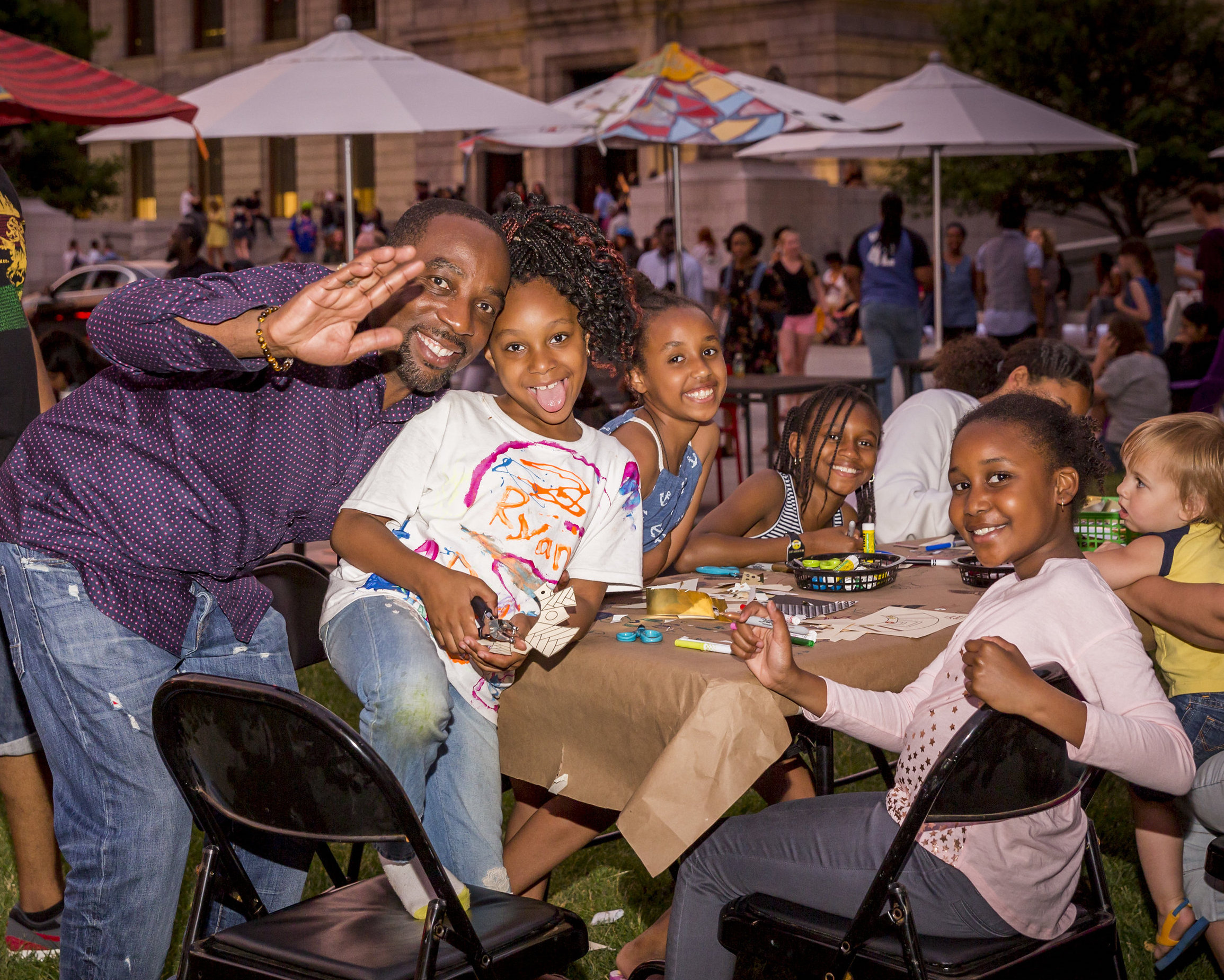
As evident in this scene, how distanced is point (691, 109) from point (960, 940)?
28.2ft

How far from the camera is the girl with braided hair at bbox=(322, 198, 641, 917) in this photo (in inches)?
100

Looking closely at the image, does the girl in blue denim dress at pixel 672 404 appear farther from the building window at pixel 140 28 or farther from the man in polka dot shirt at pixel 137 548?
the building window at pixel 140 28

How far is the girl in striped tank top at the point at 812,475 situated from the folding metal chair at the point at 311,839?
1.81 meters

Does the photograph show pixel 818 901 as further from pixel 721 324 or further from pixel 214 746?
pixel 721 324

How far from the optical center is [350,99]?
8.88m

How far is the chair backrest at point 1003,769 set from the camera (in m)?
2.24

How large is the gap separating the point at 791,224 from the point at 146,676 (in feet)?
67.7

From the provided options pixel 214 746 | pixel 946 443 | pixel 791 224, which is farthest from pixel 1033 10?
pixel 214 746

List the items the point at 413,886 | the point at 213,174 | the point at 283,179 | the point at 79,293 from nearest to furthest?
the point at 413,886 < the point at 79,293 < the point at 283,179 < the point at 213,174

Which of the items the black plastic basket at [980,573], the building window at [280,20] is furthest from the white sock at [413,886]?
the building window at [280,20]

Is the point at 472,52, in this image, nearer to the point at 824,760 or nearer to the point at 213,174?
the point at 213,174

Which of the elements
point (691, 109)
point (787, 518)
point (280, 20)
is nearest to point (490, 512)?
point (787, 518)

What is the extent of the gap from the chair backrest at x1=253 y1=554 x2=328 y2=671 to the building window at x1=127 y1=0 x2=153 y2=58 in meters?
47.5

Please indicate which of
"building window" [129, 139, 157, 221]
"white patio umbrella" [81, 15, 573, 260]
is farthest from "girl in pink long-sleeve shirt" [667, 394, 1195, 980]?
"building window" [129, 139, 157, 221]
